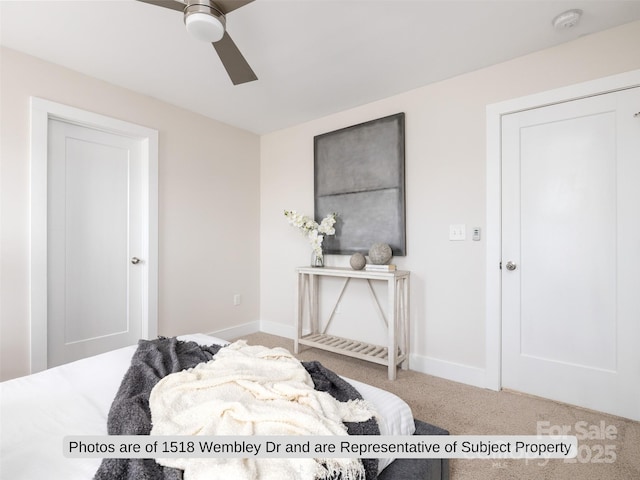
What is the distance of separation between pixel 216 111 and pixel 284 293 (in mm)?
2128

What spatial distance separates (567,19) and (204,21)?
205cm

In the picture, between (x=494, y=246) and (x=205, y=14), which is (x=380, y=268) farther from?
(x=205, y=14)

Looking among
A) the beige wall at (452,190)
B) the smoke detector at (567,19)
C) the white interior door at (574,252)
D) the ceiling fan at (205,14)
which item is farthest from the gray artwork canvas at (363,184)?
the ceiling fan at (205,14)

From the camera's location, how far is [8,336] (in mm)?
2121

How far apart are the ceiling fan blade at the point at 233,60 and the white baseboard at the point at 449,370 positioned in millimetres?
2527

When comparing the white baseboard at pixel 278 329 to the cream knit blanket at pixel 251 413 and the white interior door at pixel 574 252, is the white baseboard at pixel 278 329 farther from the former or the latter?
the cream knit blanket at pixel 251 413

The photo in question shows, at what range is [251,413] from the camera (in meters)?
0.89

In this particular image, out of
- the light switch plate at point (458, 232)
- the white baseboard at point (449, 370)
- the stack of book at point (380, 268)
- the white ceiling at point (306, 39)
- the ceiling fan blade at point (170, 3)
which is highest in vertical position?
the white ceiling at point (306, 39)

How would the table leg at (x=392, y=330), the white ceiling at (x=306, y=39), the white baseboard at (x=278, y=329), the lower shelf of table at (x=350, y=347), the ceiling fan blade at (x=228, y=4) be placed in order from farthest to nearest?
1. the white baseboard at (x=278, y=329)
2. the lower shelf of table at (x=350, y=347)
3. the table leg at (x=392, y=330)
4. the white ceiling at (x=306, y=39)
5. the ceiling fan blade at (x=228, y=4)

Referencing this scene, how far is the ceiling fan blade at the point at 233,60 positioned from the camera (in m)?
1.58

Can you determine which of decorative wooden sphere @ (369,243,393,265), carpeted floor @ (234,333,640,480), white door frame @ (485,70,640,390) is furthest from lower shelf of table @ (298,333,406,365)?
decorative wooden sphere @ (369,243,393,265)

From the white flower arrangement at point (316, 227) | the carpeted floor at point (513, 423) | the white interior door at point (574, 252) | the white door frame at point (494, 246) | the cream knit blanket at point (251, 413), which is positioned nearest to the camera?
the cream knit blanket at point (251, 413)

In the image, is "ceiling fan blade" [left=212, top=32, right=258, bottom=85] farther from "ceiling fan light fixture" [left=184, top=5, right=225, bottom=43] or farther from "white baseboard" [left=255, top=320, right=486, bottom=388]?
"white baseboard" [left=255, top=320, right=486, bottom=388]

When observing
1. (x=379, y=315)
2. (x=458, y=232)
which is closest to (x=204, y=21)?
(x=458, y=232)
